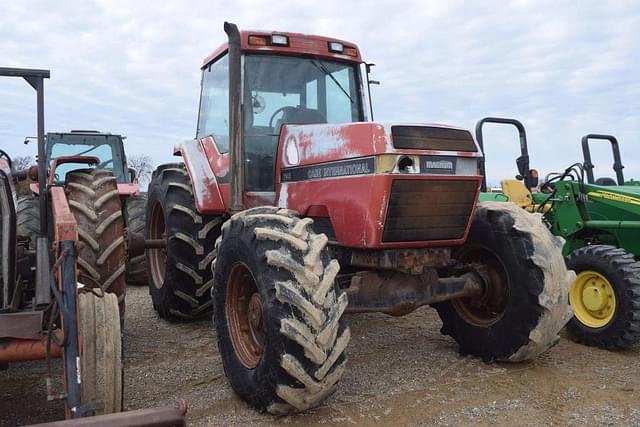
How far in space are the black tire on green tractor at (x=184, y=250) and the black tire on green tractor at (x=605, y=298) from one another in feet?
10.9

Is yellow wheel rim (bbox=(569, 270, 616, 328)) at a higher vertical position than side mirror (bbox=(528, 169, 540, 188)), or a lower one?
lower

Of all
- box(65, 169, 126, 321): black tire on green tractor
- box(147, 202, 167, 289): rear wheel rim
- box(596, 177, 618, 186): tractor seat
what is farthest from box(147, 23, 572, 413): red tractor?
box(596, 177, 618, 186): tractor seat

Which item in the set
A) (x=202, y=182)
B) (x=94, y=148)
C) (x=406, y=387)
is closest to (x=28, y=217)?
(x=202, y=182)

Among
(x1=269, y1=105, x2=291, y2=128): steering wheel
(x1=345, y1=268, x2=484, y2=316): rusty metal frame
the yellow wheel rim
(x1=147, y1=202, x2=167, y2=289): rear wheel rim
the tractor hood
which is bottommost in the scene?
the yellow wheel rim

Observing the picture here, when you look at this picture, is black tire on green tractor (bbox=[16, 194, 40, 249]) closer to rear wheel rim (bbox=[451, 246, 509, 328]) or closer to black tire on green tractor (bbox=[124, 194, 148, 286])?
black tire on green tractor (bbox=[124, 194, 148, 286])

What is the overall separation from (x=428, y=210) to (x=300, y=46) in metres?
1.92

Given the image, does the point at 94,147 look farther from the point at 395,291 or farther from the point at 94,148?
the point at 395,291

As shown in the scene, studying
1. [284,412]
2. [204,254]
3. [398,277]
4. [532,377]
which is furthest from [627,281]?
[204,254]

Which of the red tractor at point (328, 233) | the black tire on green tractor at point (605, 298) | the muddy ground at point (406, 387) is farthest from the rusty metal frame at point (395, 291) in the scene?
the black tire on green tractor at point (605, 298)

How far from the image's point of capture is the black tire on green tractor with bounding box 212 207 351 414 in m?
3.19

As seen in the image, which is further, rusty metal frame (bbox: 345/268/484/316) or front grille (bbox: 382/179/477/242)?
rusty metal frame (bbox: 345/268/484/316)

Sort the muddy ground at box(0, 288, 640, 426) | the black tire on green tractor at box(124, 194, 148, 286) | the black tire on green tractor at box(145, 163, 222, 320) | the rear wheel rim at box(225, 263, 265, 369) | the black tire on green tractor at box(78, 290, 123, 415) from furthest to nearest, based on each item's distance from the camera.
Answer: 1. the black tire on green tractor at box(124, 194, 148, 286)
2. the black tire on green tractor at box(145, 163, 222, 320)
3. the rear wheel rim at box(225, 263, 265, 369)
4. the muddy ground at box(0, 288, 640, 426)
5. the black tire on green tractor at box(78, 290, 123, 415)

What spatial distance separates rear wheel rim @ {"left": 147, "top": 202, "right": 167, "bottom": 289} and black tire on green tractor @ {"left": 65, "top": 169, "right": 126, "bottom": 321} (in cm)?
174

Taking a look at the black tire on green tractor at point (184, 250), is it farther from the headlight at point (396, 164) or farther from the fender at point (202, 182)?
the headlight at point (396, 164)
